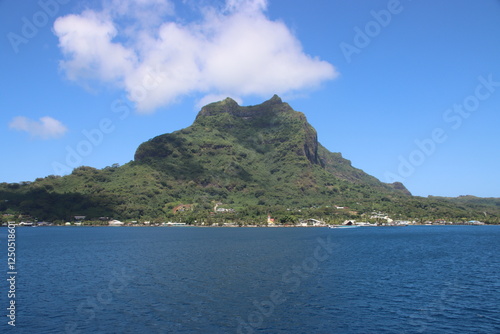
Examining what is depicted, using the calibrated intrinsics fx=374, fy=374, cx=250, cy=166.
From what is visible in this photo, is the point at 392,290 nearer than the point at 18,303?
No

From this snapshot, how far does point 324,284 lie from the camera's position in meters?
50.0

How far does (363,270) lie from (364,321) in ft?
87.3

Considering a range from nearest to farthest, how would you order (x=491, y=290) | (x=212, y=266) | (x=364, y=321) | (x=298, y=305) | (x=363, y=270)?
(x=364, y=321) → (x=298, y=305) → (x=491, y=290) → (x=363, y=270) → (x=212, y=266)

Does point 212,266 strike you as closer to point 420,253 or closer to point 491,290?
point 491,290

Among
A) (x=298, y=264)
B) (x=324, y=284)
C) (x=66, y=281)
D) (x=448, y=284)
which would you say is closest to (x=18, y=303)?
(x=66, y=281)

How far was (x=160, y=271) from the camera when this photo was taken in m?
60.6

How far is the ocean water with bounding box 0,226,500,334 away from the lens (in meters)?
34.1

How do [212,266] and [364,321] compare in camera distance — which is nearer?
[364,321]

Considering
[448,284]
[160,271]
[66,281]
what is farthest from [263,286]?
[66,281]

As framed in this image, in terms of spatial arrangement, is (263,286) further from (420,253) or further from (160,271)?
(420,253)

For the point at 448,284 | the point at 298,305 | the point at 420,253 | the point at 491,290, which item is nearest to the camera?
the point at 298,305

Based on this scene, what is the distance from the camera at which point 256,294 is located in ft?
147

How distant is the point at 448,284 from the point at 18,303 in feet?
172

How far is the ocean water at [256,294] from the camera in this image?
3412cm
